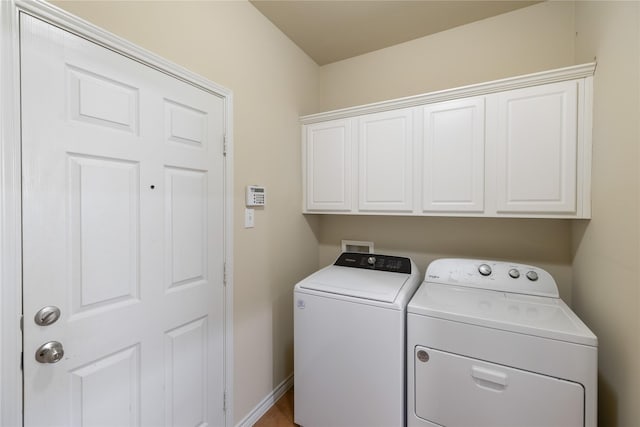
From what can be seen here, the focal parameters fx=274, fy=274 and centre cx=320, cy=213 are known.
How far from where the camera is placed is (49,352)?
2.99 ft

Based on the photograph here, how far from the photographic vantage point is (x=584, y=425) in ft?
3.55

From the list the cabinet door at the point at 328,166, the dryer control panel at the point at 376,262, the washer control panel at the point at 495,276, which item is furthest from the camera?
the cabinet door at the point at 328,166

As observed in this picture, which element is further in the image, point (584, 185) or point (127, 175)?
point (584, 185)

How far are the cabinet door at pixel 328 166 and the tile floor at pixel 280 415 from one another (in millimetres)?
1426

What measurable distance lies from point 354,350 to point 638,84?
5.36ft

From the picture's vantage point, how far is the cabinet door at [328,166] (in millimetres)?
2021

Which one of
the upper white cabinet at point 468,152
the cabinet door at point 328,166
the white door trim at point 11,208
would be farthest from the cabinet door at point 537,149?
the white door trim at point 11,208

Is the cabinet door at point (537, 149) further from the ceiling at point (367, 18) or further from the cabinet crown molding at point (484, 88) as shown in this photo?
the ceiling at point (367, 18)

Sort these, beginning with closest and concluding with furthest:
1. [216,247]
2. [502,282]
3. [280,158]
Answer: [216,247], [502,282], [280,158]

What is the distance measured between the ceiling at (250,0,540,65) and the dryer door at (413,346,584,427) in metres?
2.05

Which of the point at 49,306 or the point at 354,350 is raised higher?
the point at 49,306

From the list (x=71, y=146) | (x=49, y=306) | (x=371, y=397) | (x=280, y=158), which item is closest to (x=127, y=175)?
(x=71, y=146)

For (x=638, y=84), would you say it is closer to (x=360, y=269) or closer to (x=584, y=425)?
Result: (x=584, y=425)

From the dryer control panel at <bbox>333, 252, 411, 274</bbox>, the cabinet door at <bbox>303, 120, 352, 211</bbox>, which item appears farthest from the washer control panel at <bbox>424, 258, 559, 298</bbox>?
the cabinet door at <bbox>303, 120, 352, 211</bbox>
